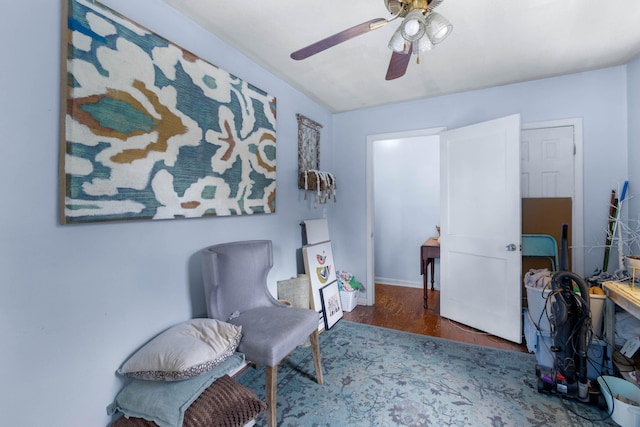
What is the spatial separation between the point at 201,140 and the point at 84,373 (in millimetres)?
1397

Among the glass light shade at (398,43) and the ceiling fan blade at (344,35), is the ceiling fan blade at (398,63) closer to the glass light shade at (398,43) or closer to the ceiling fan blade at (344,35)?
the glass light shade at (398,43)

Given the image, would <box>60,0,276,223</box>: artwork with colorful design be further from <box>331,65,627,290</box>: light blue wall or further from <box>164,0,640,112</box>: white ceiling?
<box>331,65,627,290</box>: light blue wall

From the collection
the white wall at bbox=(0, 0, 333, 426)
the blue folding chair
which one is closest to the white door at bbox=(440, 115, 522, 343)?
the blue folding chair

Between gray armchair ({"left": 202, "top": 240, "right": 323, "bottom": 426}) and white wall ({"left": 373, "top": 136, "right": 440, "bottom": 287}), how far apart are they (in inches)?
114

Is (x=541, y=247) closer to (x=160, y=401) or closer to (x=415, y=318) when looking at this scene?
(x=415, y=318)

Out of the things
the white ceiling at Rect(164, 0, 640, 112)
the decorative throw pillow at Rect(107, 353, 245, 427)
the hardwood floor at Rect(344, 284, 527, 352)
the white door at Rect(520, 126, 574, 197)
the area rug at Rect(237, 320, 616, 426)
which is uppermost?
the white ceiling at Rect(164, 0, 640, 112)

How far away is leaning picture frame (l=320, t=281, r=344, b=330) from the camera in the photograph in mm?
2890

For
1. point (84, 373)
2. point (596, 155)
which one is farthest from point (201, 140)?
point (596, 155)

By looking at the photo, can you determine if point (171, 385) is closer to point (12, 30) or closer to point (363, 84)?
point (12, 30)

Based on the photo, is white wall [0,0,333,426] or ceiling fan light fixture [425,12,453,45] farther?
ceiling fan light fixture [425,12,453,45]

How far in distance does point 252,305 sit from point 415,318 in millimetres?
2016

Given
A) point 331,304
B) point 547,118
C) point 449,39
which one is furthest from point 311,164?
point 547,118

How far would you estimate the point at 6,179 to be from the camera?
107 centimetres

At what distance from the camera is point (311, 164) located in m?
3.22
